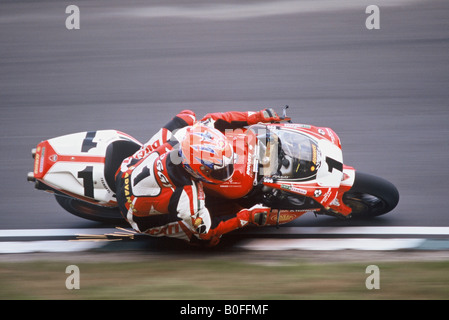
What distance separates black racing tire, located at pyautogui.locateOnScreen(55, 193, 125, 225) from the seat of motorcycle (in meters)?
0.53

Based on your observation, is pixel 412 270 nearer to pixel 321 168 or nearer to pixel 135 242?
pixel 321 168

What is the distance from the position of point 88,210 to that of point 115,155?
0.69 m

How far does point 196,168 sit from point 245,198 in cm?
64

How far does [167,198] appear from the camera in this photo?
4.80 metres

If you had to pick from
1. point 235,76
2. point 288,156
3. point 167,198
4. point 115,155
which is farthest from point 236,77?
point 167,198

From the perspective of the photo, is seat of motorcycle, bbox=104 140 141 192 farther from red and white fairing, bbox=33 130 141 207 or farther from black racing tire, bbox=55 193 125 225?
black racing tire, bbox=55 193 125 225

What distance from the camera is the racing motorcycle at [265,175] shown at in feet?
15.7

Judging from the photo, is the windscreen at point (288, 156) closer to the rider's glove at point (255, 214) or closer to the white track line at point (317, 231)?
the rider's glove at point (255, 214)

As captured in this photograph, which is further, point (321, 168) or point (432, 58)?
point (432, 58)

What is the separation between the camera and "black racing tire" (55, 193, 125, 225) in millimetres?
5555

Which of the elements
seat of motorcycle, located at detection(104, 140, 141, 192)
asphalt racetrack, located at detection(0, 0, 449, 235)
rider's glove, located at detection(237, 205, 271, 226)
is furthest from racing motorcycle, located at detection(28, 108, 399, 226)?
asphalt racetrack, located at detection(0, 0, 449, 235)

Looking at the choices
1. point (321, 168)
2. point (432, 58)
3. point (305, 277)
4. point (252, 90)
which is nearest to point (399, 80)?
point (432, 58)

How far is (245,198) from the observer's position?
5023 millimetres

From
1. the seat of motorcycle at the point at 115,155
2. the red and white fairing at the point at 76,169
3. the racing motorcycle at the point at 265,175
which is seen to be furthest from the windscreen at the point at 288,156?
the red and white fairing at the point at 76,169
